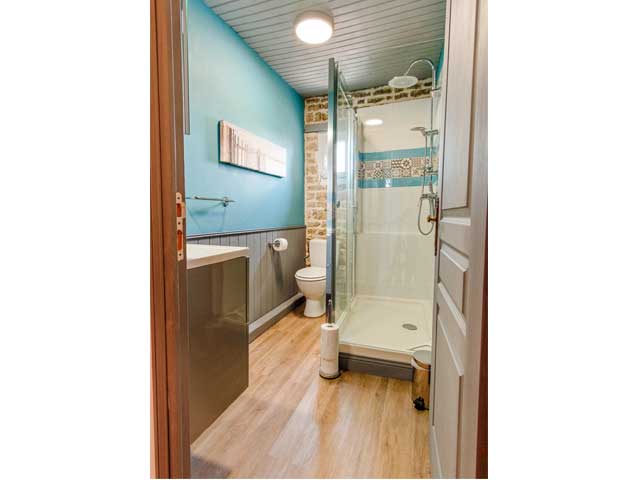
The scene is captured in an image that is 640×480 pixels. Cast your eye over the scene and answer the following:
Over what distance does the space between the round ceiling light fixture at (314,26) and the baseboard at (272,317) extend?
2.43 m

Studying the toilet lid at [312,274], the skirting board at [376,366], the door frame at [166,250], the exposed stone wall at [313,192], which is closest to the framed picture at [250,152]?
the exposed stone wall at [313,192]

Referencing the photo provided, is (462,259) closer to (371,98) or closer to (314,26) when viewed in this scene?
(314,26)

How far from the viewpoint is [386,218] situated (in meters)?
3.19

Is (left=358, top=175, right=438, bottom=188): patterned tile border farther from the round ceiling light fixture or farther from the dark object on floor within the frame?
the dark object on floor

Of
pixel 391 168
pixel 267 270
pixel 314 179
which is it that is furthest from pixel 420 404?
pixel 314 179

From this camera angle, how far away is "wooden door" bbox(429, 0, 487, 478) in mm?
556

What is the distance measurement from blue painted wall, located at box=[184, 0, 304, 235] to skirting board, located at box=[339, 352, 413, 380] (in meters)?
1.41

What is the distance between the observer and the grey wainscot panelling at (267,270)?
7.99 ft

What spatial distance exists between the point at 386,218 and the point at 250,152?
1.67 metres

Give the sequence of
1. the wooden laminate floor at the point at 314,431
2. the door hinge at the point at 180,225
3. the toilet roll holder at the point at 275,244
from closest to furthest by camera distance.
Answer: the door hinge at the point at 180,225
the wooden laminate floor at the point at 314,431
the toilet roll holder at the point at 275,244

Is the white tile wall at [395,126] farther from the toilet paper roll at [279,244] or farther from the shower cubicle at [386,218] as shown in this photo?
the toilet paper roll at [279,244]

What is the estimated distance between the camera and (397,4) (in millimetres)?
1964
